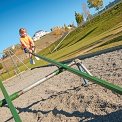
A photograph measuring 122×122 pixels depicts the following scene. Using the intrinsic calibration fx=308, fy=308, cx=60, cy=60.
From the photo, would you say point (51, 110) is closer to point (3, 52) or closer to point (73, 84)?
point (73, 84)

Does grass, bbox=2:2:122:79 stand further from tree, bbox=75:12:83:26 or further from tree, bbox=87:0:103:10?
tree, bbox=75:12:83:26

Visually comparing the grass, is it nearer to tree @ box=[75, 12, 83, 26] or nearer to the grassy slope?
the grassy slope

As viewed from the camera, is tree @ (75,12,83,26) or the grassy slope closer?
the grassy slope

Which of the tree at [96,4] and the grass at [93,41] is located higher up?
the tree at [96,4]

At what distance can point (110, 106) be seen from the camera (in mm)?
4566

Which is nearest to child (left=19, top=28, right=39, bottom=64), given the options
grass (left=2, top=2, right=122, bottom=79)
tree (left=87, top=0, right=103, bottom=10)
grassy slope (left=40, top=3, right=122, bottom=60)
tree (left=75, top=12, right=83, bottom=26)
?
grass (left=2, top=2, right=122, bottom=79)

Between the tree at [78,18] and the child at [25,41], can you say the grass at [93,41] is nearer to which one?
the child at [25,41]

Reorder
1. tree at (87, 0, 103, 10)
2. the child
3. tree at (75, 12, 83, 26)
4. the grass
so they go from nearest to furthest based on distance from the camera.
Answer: the child
the grass
tree at (87, 0, 103, 10)
tree at (75, 12, 83, 26)

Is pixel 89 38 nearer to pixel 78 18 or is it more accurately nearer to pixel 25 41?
pixel 25 41

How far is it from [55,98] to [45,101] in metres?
0.26

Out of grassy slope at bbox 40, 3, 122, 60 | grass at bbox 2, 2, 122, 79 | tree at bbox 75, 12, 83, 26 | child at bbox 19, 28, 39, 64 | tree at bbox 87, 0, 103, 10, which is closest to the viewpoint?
child at bbox 19, 28, 39, 64

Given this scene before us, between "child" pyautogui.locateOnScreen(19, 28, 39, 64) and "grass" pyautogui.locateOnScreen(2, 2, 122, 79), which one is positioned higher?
"child" pyautogui.locateOnScreen(19, 28, 39, 64)

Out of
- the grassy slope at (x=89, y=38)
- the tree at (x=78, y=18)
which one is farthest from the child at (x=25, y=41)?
the tree at (x=78, y=18)

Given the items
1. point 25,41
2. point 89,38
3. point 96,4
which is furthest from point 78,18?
point 25,41
